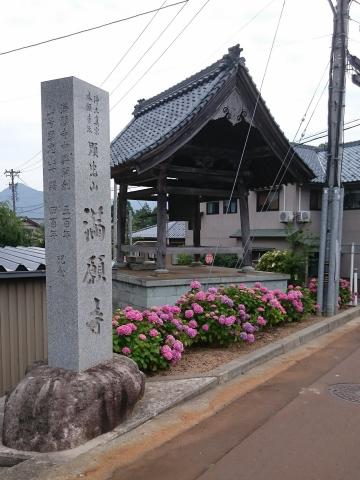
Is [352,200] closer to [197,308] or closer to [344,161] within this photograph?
[344,161]

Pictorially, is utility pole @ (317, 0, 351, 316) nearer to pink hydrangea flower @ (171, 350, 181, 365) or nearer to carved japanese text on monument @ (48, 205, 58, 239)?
pink hydrangea flower @ (171, 350, 181, 365)

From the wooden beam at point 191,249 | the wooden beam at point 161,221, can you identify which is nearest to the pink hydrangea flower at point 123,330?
the wooden beam at point 161,221

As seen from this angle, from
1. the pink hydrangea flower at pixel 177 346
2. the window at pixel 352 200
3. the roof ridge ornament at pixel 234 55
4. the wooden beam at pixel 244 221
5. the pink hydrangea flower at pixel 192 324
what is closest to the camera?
the pink hydrangea flower at pixel 177 346

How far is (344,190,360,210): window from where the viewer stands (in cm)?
1981

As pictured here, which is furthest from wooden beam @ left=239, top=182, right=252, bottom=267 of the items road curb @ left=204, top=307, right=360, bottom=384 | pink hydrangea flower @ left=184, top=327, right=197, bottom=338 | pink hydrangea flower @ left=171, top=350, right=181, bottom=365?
pink hydrangea flower @ left=171, top=350, right=181, bottom=365

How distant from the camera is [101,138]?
14.9 feet

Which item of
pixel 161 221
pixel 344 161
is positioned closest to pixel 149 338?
pixel 161 221

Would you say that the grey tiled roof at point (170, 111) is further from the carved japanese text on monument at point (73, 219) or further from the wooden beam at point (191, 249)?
the carved japanese text on monument at point (73, 219)

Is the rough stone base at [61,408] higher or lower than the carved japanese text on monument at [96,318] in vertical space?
lower

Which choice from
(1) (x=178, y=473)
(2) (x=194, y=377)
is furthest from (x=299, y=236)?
(1) (x=178, y=473)

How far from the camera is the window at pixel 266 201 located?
66.7ft

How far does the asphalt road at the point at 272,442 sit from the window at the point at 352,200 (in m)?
15.9

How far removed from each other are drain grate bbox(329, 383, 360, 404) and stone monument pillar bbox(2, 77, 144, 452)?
8.03ft

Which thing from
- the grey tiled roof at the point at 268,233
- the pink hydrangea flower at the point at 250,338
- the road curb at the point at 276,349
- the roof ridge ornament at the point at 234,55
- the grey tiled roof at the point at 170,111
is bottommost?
the road curb at the point at 276,349
